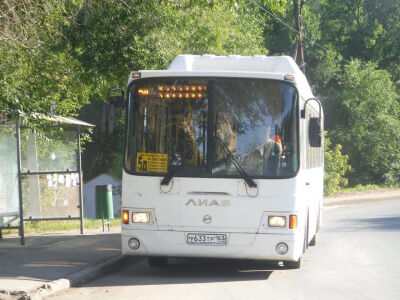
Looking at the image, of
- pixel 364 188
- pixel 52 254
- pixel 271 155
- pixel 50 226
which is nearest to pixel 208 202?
pixel 271 155

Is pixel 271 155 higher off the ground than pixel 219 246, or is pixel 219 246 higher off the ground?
pixel 271 155

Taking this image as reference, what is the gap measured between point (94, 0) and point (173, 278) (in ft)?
23.0

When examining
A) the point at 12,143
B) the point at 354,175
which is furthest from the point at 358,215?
the point at 354,175

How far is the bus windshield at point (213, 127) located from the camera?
430 inches

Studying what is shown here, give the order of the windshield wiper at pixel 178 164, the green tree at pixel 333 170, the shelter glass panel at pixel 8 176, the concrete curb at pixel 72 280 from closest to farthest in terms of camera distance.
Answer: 1. the concrete curb at pixel 72 280
2. the windshield wiper at pixel 178 164
3. the shelter glass panel at pixel 8 176
4. the green tree at pixel 333 170

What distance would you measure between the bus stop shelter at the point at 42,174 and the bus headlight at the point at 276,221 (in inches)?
231

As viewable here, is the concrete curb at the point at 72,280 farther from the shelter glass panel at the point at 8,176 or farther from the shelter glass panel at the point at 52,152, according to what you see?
the shelter glass panel at the point at 52,152

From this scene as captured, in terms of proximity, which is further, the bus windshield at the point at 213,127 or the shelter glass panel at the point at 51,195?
the shelter glass panel at the point at 51,195

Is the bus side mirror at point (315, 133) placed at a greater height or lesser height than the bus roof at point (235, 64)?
lesser

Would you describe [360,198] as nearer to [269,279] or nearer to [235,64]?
[235,64]

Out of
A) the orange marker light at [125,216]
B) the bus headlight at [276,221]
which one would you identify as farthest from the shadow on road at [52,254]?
the bus headlight at [276,221]

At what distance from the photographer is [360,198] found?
3369 cm

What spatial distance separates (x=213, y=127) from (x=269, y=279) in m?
2.21

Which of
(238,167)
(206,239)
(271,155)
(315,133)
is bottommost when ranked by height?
(206,239)
